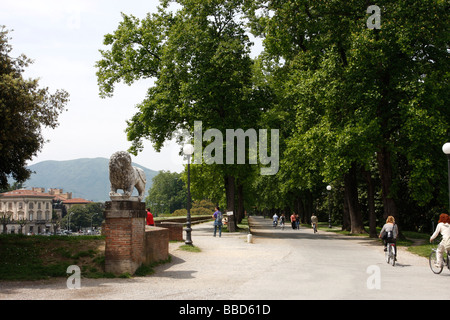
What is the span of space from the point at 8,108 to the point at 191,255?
9.04 meters

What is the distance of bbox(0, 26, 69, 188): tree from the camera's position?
13156 millimetres

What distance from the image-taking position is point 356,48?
23.2 m

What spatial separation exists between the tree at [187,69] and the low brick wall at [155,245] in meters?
16.5

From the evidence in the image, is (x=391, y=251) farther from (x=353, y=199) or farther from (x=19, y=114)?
(x=353, y=199)

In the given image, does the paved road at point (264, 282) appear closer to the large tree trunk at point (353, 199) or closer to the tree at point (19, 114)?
the tree at point (19, 114)

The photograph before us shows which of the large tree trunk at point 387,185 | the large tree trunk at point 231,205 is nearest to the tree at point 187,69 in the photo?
the large tree trunk at point 231,205

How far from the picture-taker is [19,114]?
14047 millimetres

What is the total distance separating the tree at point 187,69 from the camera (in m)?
31.4

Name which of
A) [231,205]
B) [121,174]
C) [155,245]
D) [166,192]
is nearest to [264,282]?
[155,245]

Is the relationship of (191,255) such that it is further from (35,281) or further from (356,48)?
(356,48)

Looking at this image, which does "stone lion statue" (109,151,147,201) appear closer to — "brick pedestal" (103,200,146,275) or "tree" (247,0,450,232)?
"brick pedestal" (103,200,146,275)

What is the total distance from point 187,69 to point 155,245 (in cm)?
1933

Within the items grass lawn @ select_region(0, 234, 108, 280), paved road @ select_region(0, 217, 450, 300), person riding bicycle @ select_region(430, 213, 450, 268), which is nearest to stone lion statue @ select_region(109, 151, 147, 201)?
grass lawn @ select_region(0, 234, 108, 280)
